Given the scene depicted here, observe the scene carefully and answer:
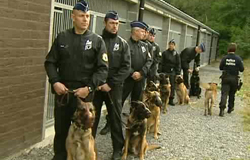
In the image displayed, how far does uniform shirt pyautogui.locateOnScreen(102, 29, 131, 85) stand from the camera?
202 inches

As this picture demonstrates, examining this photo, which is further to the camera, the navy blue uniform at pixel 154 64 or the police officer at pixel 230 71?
the police officer at pixel 230 71

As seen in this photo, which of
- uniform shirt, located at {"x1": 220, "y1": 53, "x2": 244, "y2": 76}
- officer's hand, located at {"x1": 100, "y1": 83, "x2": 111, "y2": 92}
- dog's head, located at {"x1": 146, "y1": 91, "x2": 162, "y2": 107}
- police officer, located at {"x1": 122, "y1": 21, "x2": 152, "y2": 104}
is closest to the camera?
officer's hand, located at {"x1": 100, "y1": 83, "x2": 111, "y2": 92}

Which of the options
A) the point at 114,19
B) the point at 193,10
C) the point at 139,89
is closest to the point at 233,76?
the point at 139,89

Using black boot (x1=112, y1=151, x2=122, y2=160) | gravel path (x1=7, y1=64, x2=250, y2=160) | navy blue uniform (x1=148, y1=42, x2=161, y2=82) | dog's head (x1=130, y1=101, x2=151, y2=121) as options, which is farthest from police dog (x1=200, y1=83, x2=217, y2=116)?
black boot (x1=112, y1=151, x2=122, y2=160)

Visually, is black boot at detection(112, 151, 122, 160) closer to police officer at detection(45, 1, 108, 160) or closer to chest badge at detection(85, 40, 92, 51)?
police officer at detection(45, 1, 108, 160)

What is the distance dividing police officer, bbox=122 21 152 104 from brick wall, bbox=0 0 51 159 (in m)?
1.54

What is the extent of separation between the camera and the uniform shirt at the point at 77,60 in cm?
411

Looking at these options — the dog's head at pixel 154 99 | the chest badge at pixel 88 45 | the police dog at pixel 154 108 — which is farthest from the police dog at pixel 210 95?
the chest badge at pixel 88 45

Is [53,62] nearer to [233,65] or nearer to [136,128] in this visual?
[136,128]

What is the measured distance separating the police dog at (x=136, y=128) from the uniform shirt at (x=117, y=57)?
0.56m

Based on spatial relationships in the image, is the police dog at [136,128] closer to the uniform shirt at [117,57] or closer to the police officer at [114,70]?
the police officer at [114,70]

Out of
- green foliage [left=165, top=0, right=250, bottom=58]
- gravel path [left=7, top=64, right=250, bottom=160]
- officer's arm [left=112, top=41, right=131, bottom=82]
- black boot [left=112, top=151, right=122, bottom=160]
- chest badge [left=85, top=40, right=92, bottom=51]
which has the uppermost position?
green foliage [left=165, top=0, right=250, bottom=58]

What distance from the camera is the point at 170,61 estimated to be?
10.7 meters

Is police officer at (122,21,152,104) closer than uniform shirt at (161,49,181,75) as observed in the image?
Yes
